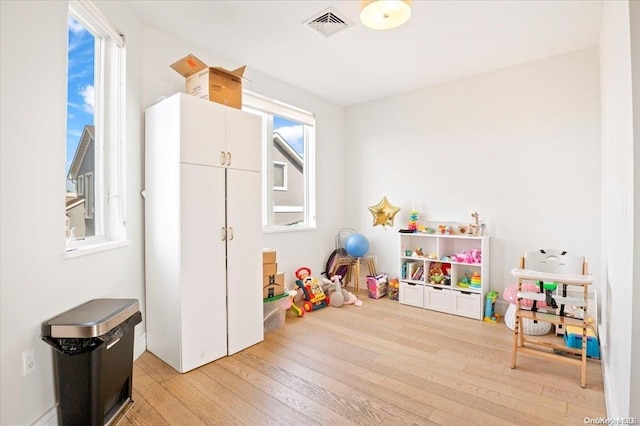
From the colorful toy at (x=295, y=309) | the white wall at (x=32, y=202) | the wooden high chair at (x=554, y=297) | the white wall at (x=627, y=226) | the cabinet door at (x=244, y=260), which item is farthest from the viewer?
the colorful toy at (x=295, y=309)

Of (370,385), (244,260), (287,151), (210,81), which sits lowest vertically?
(370,385)

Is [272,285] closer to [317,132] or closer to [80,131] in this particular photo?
[80,131]

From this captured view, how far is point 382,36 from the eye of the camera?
2.91 m

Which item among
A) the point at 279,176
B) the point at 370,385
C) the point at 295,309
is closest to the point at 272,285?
the point at 295,309

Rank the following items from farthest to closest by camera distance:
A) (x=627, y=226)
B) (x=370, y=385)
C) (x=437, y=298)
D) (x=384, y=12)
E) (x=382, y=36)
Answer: (x=437, y=298)
(x=382, y=36)
(x=370, y=385)
(x=384, y=12)
(x=627, y=226)

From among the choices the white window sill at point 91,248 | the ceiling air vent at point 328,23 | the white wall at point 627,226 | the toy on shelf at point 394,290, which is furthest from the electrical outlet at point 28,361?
the toy on shelf at point 394,290

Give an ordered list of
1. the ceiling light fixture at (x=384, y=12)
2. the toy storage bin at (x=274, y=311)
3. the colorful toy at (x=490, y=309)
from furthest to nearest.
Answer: the colorful toy at (x=490, y=309)
the toy storage bin at (x=274, y=311)
the ceiling light fixture at (x=384, y=12)

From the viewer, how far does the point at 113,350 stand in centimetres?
177

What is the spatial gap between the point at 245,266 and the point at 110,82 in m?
1.82

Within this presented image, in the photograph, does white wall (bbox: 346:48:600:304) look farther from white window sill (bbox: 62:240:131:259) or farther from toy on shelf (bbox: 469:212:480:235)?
white window sill (bbox: 62:240:131:259)

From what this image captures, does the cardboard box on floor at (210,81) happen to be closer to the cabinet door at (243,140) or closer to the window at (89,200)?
the cabinet door at (243,140)

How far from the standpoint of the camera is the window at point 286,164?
3834 mm

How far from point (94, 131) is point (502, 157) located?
13.3 ft

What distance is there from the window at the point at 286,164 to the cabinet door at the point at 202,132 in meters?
1.14
